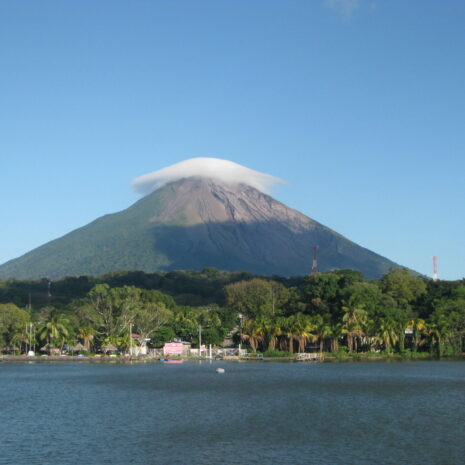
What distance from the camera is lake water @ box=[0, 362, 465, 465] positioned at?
33.7 metres

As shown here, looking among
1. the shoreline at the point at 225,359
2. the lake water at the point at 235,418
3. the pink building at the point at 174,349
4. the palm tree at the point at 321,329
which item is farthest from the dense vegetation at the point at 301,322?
the lake water at the point at 235,418

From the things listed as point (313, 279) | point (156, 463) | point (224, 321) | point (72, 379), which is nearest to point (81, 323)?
point (224, 321)

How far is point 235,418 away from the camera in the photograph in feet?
146

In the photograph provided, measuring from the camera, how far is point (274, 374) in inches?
3044

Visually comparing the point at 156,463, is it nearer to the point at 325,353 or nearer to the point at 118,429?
the point at 118,429

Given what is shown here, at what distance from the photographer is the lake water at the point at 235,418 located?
110 feet

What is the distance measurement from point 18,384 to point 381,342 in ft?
178

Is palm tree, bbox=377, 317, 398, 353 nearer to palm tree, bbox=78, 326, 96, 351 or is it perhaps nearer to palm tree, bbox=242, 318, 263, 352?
palm tree, bbox=242, 318, 263, 352

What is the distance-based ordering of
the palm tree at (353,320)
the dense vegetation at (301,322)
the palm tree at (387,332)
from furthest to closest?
the dense vegetation at (301,322) → the palm tree at (353,320) → the palm tree at (387,332)

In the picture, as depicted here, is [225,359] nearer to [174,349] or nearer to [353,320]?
[174,349]

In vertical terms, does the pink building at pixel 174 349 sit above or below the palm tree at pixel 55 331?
below

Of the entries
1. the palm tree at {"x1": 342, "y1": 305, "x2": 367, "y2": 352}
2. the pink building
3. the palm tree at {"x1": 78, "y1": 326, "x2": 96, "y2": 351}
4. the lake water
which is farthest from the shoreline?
the lake water

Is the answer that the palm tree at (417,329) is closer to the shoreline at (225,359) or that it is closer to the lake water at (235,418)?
the shoreline at (225,359)

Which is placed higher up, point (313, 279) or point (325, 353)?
point (313, 279)
